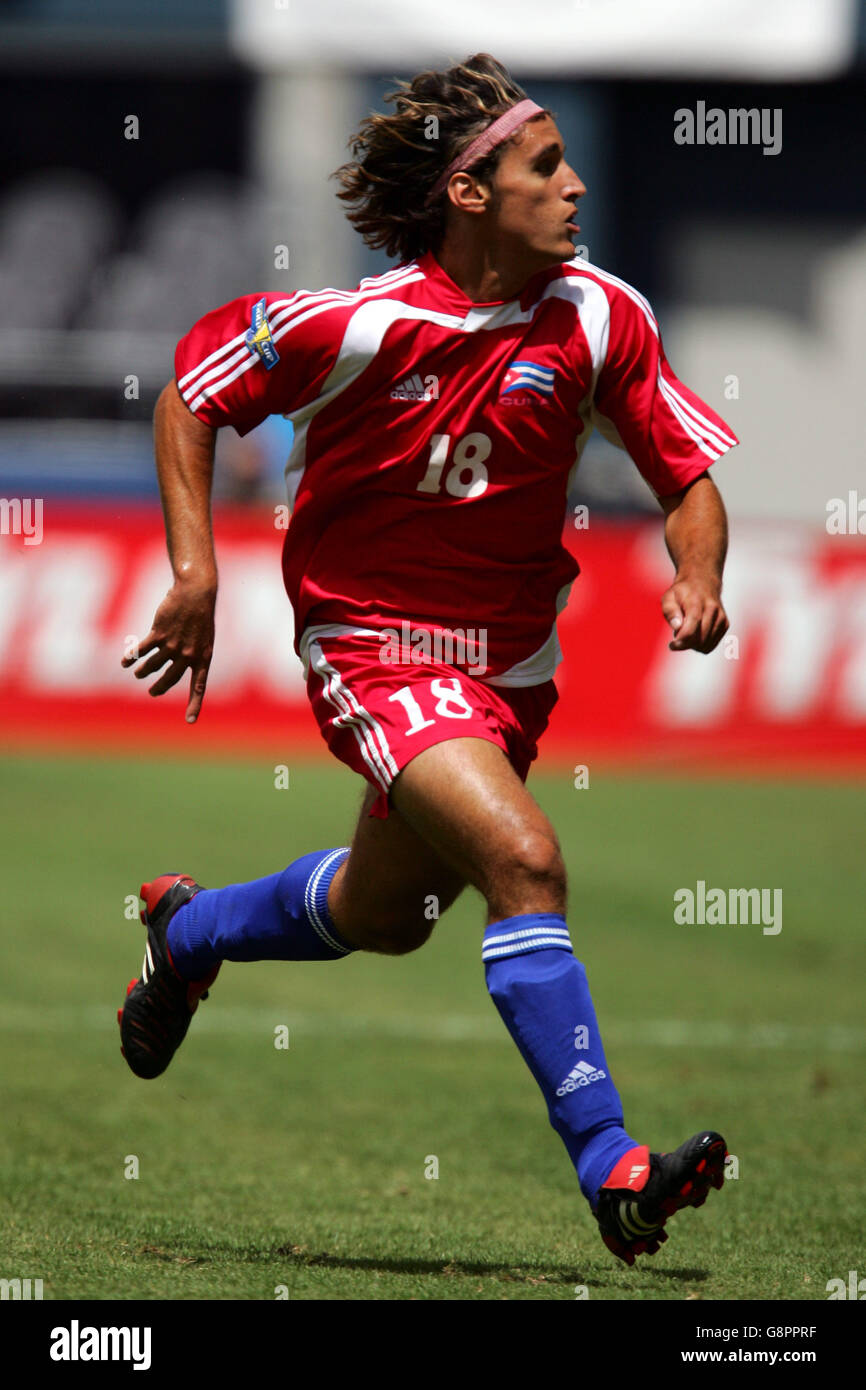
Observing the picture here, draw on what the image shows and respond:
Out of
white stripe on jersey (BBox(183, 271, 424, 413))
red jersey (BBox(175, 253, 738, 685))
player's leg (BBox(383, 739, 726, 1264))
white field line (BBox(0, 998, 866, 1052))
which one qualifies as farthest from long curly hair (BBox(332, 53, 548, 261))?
white field line (BBox(0, 998, 866, 1052))

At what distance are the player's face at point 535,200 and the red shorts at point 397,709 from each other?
0.96 m

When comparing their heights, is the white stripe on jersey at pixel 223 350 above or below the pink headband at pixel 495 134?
below

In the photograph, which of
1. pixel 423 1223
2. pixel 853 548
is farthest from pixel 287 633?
pixel 423 1223

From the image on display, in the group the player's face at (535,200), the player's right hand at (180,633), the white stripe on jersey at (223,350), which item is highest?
the player's face at (535,200)

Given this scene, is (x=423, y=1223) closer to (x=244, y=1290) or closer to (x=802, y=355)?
(x=244, y=1290)

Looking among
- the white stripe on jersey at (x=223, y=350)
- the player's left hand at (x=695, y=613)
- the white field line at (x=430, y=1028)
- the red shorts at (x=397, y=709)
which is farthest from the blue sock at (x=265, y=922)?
the white field line at (x=430, y=1028)

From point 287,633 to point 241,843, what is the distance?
3.12 meters

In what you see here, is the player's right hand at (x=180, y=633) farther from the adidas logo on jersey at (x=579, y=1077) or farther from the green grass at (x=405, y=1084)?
the green grass at (x=405, y=1084)

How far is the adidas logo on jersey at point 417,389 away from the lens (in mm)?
4395

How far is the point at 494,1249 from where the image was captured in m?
4.52

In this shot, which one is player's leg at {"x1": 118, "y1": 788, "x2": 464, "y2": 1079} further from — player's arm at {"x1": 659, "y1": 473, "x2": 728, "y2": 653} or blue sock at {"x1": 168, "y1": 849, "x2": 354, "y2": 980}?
player's arm at {"x1": 659, "y1": 473, "x2": 728, "y2": 653}

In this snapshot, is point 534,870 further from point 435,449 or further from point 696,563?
point 435,449

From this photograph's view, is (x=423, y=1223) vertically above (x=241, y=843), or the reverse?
(x=241, y=843)

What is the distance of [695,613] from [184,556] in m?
1.13
